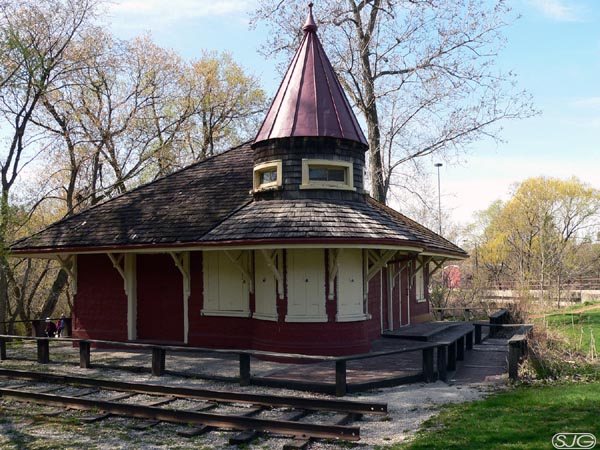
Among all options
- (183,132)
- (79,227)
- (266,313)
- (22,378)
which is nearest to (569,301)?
(183,132)

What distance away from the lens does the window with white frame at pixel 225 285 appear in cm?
1391

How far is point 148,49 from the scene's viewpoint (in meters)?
29.7

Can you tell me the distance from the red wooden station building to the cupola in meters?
0.03

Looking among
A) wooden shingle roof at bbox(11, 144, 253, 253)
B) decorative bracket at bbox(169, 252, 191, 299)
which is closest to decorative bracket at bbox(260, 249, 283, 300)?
wooden shingle roof at bbox(11, 144, 253, 253)

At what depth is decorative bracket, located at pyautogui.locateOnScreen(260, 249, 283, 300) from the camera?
12.4 meters

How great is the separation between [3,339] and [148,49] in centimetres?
2007

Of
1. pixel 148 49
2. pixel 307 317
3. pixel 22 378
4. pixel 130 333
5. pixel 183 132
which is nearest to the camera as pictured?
pixel 22 378

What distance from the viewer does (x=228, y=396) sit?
29.5 ft

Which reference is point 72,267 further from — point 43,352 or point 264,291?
point 264,291

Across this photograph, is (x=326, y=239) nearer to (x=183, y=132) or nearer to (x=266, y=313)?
(x=266, y=313)

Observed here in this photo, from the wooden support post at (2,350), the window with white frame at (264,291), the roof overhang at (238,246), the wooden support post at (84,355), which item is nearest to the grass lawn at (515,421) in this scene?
the roof overhang at (238,246)

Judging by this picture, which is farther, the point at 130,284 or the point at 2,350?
the point at 130,284

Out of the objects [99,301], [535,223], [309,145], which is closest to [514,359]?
[309,145]

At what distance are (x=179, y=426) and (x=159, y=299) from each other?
7.38 m
